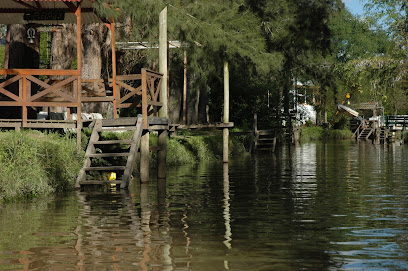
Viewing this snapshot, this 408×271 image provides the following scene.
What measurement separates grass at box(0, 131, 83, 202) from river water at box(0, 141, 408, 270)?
0.53 meters

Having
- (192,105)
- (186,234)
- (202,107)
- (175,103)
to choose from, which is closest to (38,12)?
(186,234)

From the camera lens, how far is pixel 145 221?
34.9 ft

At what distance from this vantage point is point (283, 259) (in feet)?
25.0

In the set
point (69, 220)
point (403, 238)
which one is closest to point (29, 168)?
point (69, 220)

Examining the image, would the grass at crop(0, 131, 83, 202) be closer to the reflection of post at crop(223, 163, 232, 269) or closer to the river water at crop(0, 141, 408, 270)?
the river water at crop(0, 141, 408, 270)

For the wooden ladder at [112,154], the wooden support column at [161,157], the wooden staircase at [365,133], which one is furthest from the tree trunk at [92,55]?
the wooden staircase at [365,133]

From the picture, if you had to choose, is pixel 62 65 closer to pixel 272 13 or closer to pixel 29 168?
pixel 272 13

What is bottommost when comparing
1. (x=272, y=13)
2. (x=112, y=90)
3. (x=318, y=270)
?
(x=318, y=270)

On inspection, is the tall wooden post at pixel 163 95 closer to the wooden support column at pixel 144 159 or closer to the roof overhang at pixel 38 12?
the wooden support column at pixel 144 159

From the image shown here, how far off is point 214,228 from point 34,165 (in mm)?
5297

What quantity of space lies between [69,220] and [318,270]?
16.1 feet

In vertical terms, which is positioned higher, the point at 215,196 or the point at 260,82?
the point at 260,82

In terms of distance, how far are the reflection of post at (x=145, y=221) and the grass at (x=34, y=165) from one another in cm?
172

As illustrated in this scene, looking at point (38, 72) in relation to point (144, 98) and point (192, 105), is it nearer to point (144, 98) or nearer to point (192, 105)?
point (144, 98)
